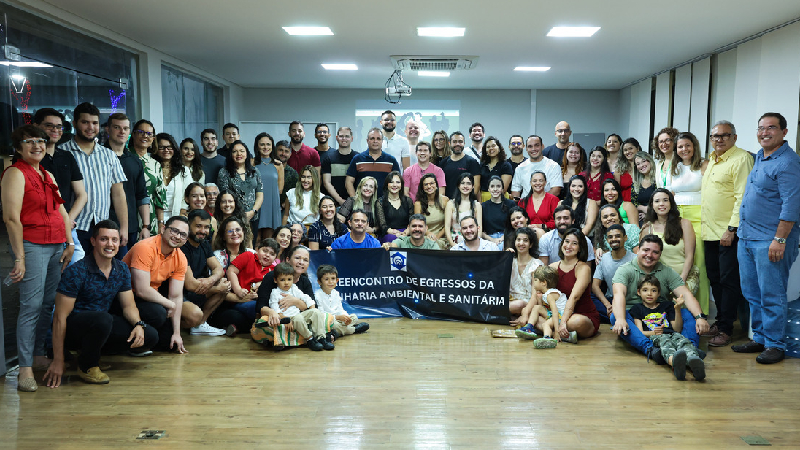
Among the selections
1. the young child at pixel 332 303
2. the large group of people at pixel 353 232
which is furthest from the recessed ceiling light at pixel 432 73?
the young child at pixel 332 303

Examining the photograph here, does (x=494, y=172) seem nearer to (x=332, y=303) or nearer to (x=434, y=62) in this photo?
(x=434, y=62)

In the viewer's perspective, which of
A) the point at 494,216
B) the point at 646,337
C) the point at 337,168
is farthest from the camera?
→ the point at 337,168

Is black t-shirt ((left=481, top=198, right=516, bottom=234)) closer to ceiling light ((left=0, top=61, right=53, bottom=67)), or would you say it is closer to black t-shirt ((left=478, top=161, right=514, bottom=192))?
black t-shirt ((left=478, top=161, right=514, bottom=192))

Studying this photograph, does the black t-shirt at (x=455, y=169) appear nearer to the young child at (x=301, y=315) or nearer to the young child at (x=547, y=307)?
the young child at (x=547, y=307)

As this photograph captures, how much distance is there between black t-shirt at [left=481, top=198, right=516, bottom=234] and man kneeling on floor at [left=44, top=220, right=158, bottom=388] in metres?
3.73

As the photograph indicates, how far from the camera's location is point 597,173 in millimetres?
6867

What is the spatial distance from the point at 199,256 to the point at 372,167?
2385 millimetres

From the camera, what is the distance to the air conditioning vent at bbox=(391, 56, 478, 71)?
900 centimetres

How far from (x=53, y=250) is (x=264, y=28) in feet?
12.8

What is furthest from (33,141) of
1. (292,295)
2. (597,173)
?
(597,173)

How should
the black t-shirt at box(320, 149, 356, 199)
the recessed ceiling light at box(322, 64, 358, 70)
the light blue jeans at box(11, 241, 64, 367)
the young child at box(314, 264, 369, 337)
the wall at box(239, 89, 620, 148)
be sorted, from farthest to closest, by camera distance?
1. the wall at box(239, 89, 620, 148)
2. the recessed ceiling light at box(322, 64, 358, 70)
3. the black t-shirt at box(320, 149, 356, 199)
4. the young child at box(314, 264, 369, 337)
5. the light blue jeans at box(11, 241, 64, 367)

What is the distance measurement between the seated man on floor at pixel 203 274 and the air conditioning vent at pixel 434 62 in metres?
4.66

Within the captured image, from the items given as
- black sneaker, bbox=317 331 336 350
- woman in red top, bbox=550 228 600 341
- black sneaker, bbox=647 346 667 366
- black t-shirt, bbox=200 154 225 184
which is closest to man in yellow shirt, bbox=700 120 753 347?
black sneaker, bbox=647 346 667 366

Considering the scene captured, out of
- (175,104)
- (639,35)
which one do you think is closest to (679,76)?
(639,35)
